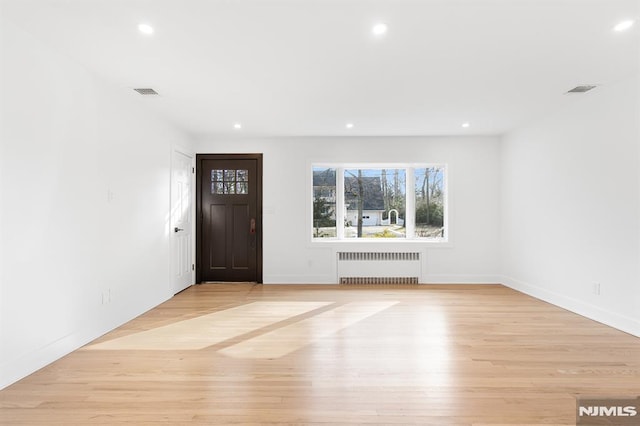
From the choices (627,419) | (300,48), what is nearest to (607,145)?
(627,419)

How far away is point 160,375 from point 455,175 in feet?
16.9

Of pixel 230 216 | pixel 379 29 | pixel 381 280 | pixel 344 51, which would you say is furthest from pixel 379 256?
pixel 379 29

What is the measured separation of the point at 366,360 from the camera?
9.25 ft

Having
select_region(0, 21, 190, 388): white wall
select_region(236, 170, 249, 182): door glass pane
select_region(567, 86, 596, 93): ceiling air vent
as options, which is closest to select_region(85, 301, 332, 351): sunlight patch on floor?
select_region(0, 21, 190, 388): white wall

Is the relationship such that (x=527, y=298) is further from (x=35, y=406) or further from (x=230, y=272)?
(x=35, y=406)

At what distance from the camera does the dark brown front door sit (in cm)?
605

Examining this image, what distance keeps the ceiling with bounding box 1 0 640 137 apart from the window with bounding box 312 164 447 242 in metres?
1.81

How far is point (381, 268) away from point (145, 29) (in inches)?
185

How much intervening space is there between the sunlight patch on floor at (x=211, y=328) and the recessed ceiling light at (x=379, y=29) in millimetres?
2851

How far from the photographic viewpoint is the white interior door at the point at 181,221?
516 cm

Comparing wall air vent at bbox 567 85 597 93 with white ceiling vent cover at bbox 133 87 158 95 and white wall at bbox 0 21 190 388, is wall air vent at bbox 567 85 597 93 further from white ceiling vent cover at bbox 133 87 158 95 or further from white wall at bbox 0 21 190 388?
white wall at bbox 0 21 190 388

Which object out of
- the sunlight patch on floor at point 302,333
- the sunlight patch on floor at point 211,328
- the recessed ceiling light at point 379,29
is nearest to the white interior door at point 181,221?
the sunlight patch on floor at point 211,328

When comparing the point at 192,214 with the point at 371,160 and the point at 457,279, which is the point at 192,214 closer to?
the point at 371,160

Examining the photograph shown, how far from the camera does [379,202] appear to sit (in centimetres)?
638
